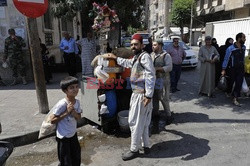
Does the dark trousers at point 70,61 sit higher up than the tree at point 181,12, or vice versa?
the tree at point 181,12

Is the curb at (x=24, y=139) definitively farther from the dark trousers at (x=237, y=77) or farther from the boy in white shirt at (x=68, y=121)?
the dark trousers at (x=237, y=77)

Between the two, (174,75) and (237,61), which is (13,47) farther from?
(237,61)

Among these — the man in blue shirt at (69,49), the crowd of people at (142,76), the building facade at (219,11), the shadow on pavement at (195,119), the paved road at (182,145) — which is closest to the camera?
the crowd of people at (142,76)

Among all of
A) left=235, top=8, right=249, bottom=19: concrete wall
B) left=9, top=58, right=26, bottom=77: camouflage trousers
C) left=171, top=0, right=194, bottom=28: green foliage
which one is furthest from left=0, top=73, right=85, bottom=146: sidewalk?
left=171, top=0, right=194, bottom=28: green foliage

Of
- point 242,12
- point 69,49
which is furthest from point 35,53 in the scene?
point 242,12

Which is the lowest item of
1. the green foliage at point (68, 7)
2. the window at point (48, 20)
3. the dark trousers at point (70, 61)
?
the dark trousers at point (70, 61)

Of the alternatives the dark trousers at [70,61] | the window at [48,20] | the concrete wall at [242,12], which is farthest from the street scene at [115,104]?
the concrete wall at [242,12]

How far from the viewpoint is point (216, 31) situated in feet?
38.4

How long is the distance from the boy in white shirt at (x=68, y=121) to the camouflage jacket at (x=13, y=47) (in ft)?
18.6

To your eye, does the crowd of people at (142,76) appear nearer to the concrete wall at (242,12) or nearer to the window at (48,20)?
the window at (48,20)

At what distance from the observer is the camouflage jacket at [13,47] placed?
286 inches

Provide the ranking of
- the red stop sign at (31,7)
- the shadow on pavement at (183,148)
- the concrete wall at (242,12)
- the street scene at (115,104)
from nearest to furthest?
the street scene at (115,104), the shadow on pavement at (183,148), the red stop sign at (31,7), the concrete wall at (242,12)

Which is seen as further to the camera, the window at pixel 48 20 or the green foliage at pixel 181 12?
the green foliage at pixel 181 12

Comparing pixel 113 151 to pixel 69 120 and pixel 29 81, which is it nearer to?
pixel 69 120
